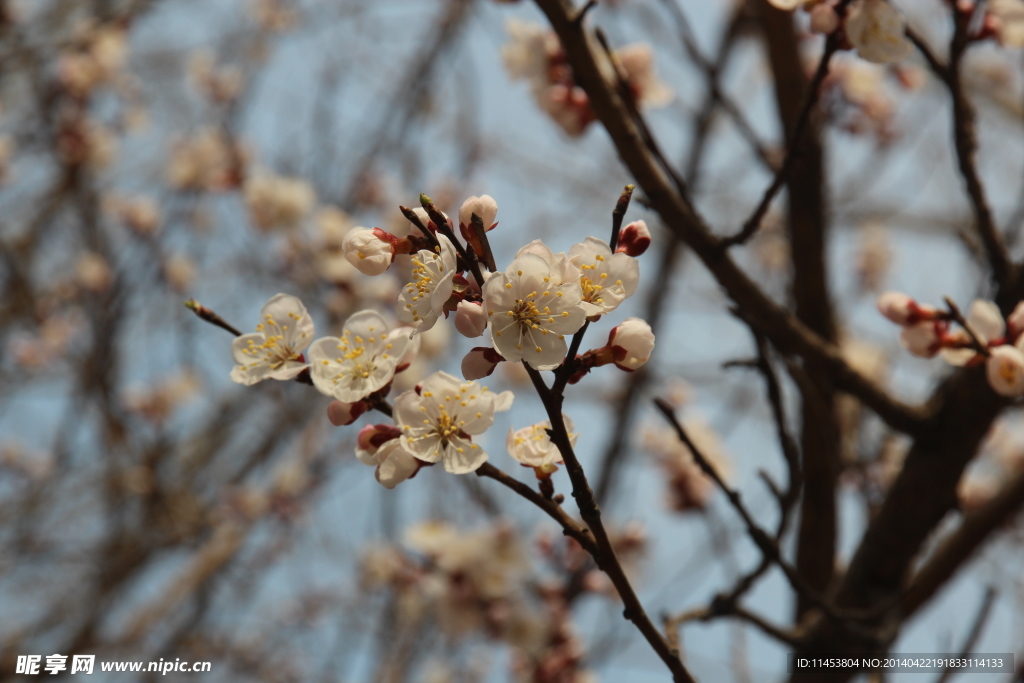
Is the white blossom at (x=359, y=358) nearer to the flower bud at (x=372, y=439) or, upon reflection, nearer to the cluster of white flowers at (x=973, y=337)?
the flower bud at (x=372, y=439)

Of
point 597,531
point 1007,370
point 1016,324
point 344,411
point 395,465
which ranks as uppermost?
point 1016,324

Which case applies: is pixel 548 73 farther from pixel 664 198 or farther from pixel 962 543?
pixel 962 543

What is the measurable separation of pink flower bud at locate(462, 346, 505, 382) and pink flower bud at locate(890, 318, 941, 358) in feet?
3.16

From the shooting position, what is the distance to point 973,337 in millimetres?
1350

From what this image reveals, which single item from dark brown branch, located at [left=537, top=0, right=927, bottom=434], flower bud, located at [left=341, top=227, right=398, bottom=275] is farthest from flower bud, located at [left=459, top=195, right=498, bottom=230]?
dark brown branch, located at [left=537, top=0, right=927, bottom=434]

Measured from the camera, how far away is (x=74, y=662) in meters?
3.06

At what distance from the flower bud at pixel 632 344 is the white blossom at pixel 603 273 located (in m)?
0.05

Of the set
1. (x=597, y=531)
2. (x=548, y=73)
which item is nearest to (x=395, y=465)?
(x=597, y=531)

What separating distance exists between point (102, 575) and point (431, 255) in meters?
3.78

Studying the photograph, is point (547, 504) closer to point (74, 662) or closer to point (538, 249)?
point (538, 249)

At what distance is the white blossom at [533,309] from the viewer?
0.87 m

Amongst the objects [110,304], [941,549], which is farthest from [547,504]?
[110,304]

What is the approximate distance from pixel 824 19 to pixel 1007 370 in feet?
2.38

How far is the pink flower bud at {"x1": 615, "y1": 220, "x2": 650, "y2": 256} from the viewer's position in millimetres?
1035
